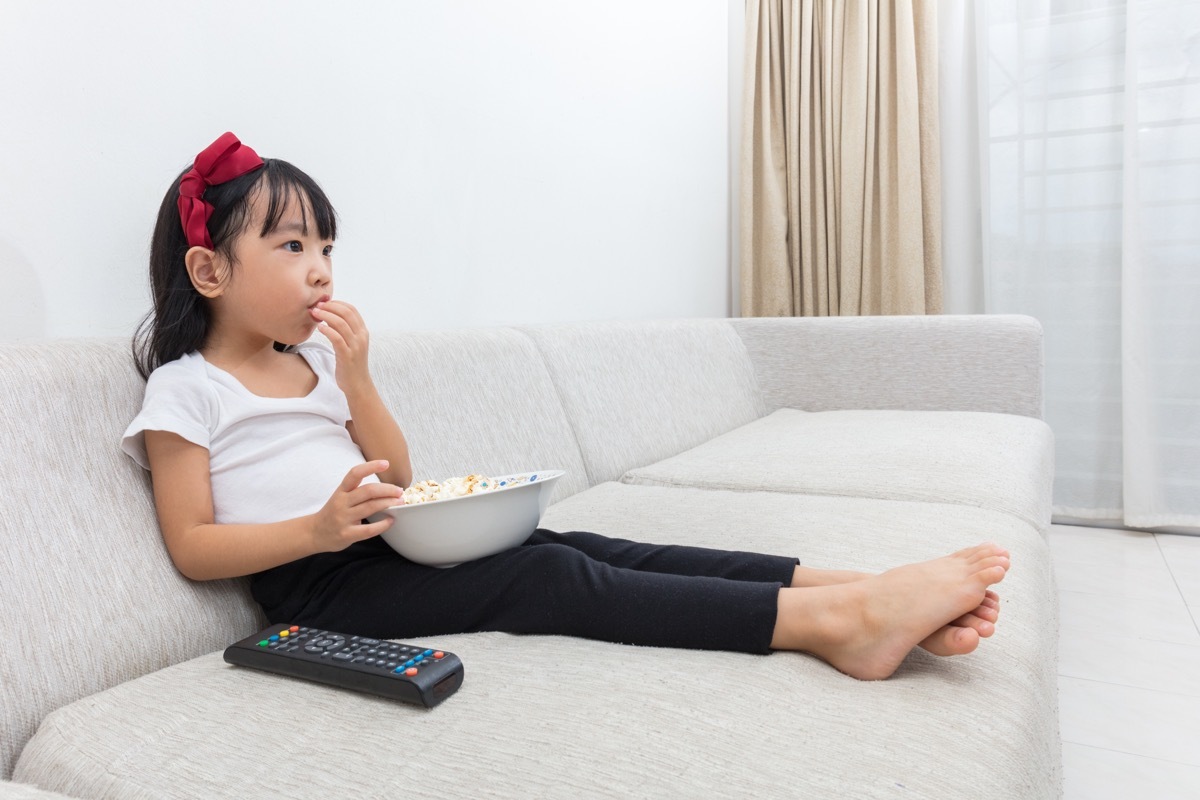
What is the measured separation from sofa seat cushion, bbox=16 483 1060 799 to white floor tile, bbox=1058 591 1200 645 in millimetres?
1053

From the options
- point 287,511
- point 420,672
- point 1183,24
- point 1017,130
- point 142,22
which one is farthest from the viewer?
point 1017,130

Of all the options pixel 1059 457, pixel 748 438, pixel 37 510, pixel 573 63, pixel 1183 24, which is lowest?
pixel 1059 457

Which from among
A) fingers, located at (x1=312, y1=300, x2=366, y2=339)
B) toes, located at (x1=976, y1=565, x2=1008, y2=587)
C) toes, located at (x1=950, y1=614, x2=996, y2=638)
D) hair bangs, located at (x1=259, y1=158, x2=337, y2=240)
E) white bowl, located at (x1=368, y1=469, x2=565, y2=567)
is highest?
hair bangs, located at (x1=259, y1=158, x2=337, y2=240)

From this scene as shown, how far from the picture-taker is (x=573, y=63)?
7.18 ft

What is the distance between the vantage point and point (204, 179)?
1.04 metres

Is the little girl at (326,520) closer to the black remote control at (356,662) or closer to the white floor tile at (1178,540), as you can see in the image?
the black remote control at (356,662)

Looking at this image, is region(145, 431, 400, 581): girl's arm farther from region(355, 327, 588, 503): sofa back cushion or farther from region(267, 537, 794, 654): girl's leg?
region(355, 327, 588, 503): sofa back cushion

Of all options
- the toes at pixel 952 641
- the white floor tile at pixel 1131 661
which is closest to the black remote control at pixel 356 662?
the toes at pixel 952 641

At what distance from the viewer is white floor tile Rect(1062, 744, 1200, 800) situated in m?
1.25

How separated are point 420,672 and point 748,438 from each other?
1.37 m

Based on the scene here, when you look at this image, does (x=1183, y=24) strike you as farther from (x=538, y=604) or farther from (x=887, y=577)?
(x=538, y=604)

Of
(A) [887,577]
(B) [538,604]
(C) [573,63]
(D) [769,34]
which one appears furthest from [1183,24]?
(B) [538,604]

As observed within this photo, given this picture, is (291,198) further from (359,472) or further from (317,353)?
(359,472)

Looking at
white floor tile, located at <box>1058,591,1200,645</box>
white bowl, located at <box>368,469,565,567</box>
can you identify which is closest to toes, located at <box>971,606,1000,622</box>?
white bowl, located at <box>368,469,565,567</box>
